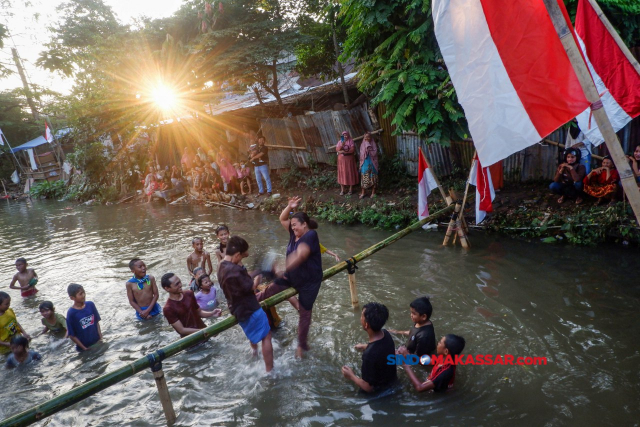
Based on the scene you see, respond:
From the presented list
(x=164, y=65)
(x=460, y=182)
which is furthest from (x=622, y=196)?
(x=164, y=65)

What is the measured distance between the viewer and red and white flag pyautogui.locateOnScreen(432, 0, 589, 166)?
3418 mm

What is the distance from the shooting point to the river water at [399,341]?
13.7 ft

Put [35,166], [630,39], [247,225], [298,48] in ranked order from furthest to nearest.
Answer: [35,166]
[298,48]
[247,225]
[630,39]

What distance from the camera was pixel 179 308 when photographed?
18.4 ft

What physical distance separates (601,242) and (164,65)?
16.6 m

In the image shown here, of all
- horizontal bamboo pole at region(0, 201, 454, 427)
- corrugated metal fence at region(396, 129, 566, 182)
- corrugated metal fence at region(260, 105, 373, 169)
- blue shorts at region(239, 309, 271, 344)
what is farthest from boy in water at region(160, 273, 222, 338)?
corrugated metal fence at region(260, 105, 373, 169)

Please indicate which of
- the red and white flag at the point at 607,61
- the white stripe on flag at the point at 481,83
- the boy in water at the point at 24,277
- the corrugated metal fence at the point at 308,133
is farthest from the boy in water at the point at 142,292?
the corrugated metal fence at the point at 308,133

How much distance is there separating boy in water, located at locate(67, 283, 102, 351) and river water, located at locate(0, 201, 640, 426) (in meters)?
0.21

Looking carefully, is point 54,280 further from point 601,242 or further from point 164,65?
point 601,242

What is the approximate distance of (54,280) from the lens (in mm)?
9844

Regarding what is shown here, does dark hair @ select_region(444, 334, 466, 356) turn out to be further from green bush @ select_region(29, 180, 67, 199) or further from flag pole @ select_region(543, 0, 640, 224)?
green bush @ select_region(29, 180, 67, 199)

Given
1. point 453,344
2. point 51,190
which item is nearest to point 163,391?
point 453,344

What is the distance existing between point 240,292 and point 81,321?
325cm

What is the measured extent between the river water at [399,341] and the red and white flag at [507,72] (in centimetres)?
261
